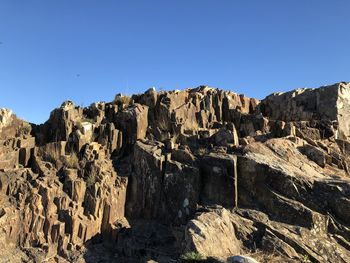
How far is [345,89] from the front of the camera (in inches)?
1131

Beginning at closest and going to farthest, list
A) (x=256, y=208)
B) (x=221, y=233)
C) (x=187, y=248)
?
(x=187, y=248), (x=221, y=233), (x=256, y=208)

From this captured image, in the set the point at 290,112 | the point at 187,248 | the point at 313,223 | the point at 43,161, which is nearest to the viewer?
the point at 187,248

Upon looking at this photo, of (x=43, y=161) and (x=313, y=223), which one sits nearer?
(x=313, y=223)

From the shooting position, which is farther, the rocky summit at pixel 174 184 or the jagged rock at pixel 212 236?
the rocky summit at pixel 174 184

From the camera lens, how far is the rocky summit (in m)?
18.8

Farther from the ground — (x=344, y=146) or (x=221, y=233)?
(x=344, y=146)

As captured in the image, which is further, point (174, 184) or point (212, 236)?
point (174, 184)

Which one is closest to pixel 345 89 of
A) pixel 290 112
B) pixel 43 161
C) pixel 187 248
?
pixel 290 112

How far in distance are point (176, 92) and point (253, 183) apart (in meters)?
11.7

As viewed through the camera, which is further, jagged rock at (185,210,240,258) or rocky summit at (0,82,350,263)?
rocky summit at (0,82,350,263)

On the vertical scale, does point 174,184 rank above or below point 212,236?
above

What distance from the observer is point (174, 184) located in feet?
77.0

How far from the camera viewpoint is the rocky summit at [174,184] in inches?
742

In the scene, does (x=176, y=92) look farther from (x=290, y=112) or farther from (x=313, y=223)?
(x=313, y=223)
